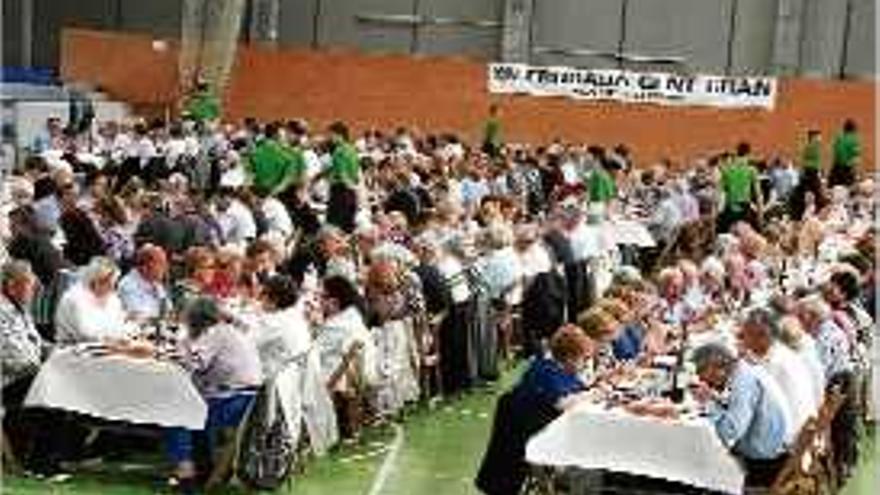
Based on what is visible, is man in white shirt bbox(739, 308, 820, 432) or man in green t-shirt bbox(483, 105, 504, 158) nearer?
man in white shirt bbox(739, 308, 820, 432)

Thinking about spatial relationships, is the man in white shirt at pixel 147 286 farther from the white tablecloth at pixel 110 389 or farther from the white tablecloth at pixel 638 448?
the white tablecloth at pixel 638 448

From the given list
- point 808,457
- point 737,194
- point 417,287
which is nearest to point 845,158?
point 737,194

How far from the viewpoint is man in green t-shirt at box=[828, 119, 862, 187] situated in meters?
25.7

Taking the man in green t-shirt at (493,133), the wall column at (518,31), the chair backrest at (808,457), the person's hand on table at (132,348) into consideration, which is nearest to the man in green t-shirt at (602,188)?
the man in green t-shirt at (493,133)

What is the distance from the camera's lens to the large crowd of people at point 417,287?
1004 centimetres

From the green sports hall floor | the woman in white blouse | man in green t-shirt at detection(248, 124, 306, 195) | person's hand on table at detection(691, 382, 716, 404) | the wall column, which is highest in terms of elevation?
the wall column

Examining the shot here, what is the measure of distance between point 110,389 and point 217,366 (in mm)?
623

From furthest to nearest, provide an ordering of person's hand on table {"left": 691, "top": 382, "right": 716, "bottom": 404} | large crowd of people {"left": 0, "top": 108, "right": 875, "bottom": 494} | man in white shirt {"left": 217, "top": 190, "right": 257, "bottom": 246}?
1. man in white shirt {"left": 217, "top": 190, "right": 257, "bottom": 246}
2. large crowd of people {"left": 0, "top": 108, "right": 875, "bottom": 494}
3. person's hand on table {"left": 691, "top": 382, "right": 716, "bottom": 404}

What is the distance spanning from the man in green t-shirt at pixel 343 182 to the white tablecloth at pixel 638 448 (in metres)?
8.63

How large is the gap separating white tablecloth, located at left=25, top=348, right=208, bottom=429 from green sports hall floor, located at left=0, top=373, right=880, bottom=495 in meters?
0.43

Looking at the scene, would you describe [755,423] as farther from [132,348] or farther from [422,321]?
[422,321]

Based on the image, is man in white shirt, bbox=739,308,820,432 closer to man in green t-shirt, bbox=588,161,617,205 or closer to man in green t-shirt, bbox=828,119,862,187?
man in green t-shirt, bbox=588,161,617,205

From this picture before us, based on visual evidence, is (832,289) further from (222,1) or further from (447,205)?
(222,1)

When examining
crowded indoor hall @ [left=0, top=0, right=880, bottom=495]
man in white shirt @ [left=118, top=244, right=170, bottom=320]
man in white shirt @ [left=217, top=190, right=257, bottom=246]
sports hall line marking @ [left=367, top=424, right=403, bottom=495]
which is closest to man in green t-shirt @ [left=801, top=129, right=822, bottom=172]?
crowded indoor hall @ [left=0, top=0, right=880, bottom=495]
